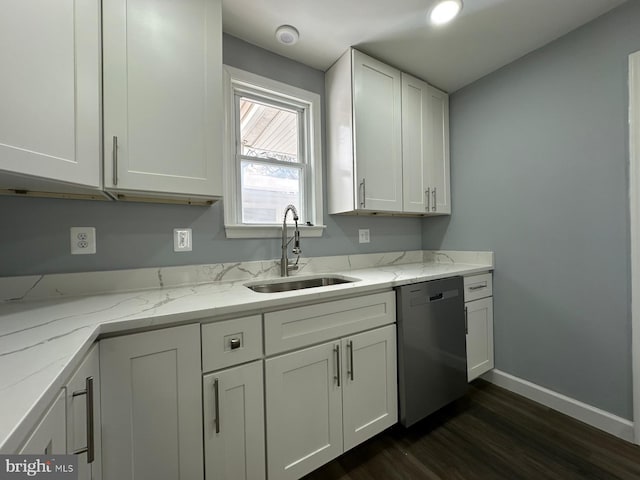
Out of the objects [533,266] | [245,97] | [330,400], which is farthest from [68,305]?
[533,266]

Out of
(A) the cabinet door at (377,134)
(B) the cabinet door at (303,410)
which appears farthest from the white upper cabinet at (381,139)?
(B) the cabinet door at (303,410)

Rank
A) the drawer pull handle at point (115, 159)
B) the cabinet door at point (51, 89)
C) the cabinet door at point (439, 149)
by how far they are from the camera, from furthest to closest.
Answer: the cabinet door at point (439, 149)
the drawer pull handle at point (115, 159)
the cabinet door at point (51, 89)

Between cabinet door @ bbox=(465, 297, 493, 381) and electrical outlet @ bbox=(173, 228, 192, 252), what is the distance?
188cm

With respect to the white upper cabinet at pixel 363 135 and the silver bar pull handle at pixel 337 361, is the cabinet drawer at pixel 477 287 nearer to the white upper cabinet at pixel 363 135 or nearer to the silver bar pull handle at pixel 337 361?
the white upper cabinet at pixel 363 135

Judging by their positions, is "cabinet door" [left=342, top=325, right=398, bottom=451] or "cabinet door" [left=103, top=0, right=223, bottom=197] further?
"cabinet door" [left=342, top=325, right=398, bottom=451]

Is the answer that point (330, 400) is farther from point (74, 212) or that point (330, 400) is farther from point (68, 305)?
point (74, 212)

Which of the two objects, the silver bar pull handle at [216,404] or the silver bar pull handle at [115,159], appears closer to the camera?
the silver bar pull handle at [216,404]

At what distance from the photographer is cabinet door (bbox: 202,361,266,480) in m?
0.94

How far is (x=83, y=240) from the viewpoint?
1218mm

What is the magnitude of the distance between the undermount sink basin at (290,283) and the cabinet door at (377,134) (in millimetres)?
534

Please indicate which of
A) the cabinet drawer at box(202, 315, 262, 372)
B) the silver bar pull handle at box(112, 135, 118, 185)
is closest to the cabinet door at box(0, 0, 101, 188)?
the silver bar pull handle at box(112, 135, 118, 185)

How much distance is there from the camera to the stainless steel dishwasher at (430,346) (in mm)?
1442

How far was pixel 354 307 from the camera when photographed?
1.30 m

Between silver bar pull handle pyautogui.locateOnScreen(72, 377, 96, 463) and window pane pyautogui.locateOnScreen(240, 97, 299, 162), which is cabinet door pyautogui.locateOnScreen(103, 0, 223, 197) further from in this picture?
silver bar pull handle pyautogui.locateOnScreen(72, 377, 96, 463)
